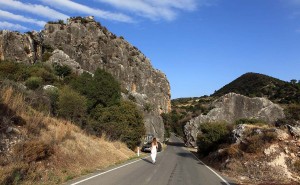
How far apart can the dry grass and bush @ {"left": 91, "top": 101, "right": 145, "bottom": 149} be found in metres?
14.7

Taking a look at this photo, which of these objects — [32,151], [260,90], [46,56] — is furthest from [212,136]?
[260,90]

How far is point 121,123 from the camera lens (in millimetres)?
41125

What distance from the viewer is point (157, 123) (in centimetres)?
7994

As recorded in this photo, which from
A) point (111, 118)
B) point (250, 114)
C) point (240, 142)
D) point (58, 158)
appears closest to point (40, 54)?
point (111, 118)

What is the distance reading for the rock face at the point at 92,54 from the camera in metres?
66.3

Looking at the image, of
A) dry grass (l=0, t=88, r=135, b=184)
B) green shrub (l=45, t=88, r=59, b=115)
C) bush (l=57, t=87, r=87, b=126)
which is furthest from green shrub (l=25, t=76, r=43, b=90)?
dry grass (l=0, t=88, r=135, b=184)

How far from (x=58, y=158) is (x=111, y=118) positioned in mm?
26858

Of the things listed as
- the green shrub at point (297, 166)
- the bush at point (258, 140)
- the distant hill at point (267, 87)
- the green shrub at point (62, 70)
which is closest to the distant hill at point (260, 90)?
the distant hill at point (267, 87)

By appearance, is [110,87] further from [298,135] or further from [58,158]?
[58,158]

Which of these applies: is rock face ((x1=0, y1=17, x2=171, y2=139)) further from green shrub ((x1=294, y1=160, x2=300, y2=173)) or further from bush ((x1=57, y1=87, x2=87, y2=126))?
green shrub ((x1=294, y1=160, x2=300, y2=173))

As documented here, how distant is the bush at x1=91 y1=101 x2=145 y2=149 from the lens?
123ft

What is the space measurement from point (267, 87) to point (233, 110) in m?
48.3

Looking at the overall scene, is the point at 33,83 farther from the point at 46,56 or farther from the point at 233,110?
the point at 233,110

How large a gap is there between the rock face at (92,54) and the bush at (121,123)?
22.8m
